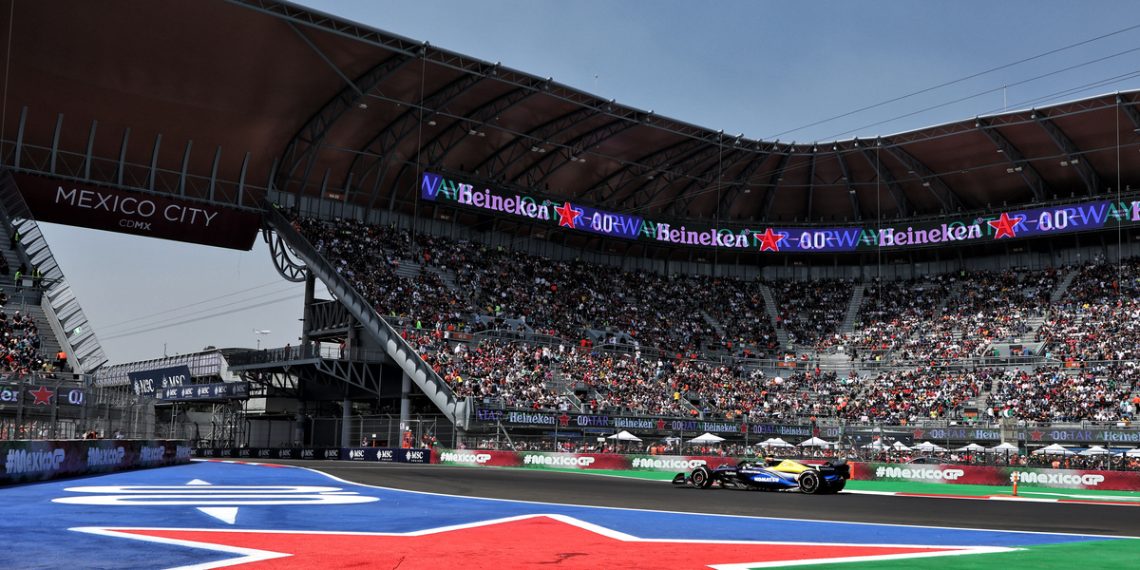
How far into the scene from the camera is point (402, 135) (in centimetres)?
5509

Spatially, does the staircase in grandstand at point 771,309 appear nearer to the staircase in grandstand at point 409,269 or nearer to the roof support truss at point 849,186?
the roof support truss at point 849,186

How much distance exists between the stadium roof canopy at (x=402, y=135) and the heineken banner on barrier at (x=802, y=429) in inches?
696

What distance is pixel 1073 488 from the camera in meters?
32.2

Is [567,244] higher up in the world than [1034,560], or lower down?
higher up

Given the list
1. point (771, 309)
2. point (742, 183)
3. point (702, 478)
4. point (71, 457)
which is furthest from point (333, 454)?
point (771, 309)

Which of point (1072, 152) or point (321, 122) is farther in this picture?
point (1072, 152)

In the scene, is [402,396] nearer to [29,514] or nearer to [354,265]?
[354,265]

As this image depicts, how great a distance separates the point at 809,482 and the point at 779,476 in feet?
4.00

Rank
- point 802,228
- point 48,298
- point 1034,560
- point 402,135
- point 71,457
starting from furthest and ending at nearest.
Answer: point 802,228 < point 402,135 < point 48,298 < point 71,457 < point 1034,560

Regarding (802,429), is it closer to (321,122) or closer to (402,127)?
(402,127)

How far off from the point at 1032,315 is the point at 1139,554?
53.7 metres

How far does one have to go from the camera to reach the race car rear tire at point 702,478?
27641 millimetres

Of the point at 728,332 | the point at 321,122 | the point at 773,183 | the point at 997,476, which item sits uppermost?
the point at 773,183

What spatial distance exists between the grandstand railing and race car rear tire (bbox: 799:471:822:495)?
22998 mm
